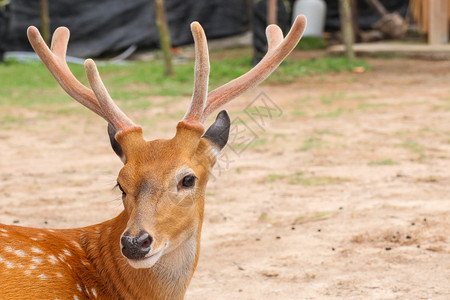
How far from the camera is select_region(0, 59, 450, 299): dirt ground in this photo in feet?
13.4

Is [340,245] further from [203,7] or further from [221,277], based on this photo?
[203,7]

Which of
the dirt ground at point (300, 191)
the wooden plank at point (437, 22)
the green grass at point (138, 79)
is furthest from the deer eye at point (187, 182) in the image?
the wooden plank at point (437, 22)

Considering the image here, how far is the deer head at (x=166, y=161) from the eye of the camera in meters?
2.96

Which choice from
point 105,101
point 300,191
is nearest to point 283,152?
point 300,191

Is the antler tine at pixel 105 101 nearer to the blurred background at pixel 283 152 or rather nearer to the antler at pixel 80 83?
the antler at pixel 80 83

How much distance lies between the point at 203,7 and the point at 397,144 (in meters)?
10.8

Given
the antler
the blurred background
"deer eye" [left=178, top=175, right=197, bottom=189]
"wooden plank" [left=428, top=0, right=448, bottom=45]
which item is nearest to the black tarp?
the blurred background

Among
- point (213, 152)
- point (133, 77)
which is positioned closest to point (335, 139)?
point (213, 152)

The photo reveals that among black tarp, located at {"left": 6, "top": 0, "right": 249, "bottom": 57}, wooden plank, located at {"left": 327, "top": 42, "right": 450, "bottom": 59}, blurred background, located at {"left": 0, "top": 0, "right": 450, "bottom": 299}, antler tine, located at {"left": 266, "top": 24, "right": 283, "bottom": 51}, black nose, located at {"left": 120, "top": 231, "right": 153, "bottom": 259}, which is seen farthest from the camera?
black tarp, located at {"left": 6, "top": 0, "right": 249, "bottom": 57}

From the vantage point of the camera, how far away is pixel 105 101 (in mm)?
3348

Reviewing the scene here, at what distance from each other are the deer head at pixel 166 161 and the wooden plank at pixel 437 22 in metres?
11.4

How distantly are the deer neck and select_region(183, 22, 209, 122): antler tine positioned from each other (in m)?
0.54

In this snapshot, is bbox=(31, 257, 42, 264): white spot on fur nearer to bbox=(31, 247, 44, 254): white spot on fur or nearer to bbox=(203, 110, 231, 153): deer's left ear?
bbox=(31, 247, 44, 254): white spot on fur

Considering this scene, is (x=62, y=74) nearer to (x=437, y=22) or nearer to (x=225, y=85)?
(x=225, y=85)
